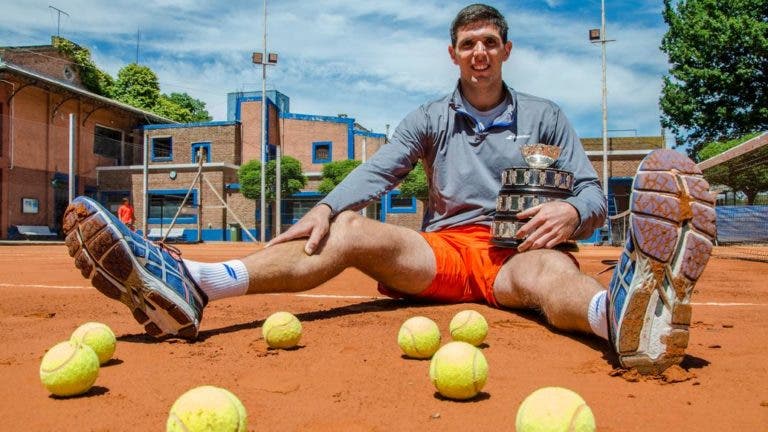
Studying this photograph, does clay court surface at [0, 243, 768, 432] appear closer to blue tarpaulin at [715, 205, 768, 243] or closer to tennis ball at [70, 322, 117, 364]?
tennis ball at [70, 322, 117, 364]

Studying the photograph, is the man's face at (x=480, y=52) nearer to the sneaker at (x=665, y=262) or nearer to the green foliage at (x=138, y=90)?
the sneaker at (x=665, y=262)

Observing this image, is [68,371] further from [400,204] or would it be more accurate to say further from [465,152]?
[400,204]

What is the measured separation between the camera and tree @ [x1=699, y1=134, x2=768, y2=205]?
14.2 metres

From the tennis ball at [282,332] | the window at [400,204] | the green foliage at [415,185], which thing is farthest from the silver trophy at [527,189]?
the window at [400,204]

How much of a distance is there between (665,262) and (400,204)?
97.8 feet

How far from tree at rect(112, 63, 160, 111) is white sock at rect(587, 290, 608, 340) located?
1625 inches

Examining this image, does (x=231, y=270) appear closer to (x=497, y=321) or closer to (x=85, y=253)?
(x=85, y=253)

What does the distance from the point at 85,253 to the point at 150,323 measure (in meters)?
0.45

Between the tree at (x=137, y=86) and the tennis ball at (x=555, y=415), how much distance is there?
42.0 m

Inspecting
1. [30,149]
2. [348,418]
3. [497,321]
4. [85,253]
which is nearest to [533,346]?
[497,321]

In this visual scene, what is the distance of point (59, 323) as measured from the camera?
3.54m

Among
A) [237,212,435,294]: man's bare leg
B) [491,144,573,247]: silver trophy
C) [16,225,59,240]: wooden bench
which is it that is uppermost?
[491,144,573,247]: silver trophy

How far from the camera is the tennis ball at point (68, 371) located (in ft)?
6.58

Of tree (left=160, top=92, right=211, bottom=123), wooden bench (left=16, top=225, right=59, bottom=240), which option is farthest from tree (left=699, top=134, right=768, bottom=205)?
tree (left=160, top=92, right=211, bottom=123)
